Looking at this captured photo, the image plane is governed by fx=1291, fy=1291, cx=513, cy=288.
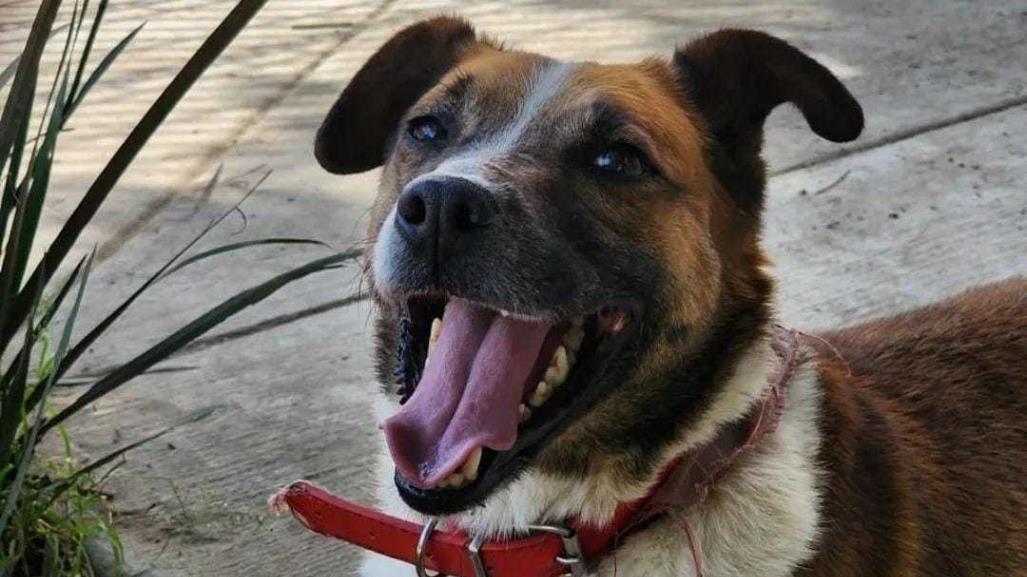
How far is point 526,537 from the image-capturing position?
236 cm

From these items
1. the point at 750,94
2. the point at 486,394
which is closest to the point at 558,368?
the point at 486,394

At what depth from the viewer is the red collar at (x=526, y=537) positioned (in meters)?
2.32

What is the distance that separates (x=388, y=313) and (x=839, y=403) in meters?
0.90

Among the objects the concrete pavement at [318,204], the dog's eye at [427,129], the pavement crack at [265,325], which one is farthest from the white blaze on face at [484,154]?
the pavement crack at [265,325]

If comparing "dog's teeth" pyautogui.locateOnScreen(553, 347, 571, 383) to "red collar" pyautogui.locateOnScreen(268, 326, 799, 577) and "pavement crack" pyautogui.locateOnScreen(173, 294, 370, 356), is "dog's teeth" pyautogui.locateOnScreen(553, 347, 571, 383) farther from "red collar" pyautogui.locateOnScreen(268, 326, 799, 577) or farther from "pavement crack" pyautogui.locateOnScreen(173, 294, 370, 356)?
"pavement crack" pyautogui.locateOnScreen(173, 294, 370, 356)

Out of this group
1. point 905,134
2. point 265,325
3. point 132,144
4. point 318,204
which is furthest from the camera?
point 905,134

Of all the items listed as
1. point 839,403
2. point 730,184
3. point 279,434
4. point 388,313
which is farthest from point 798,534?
point 279,434

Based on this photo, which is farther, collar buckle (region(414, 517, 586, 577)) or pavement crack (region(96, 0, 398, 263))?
pavement crack (region(96, 0, 398, 263))

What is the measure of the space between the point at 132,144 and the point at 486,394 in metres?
0.99

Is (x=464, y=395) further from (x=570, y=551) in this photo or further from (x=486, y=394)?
(x=570, y=551)

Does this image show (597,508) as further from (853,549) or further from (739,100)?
(739,100)

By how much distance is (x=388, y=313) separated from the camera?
2482mm

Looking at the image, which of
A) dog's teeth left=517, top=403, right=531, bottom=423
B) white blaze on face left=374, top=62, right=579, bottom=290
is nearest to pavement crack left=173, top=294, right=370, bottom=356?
white blaze on face left=374, top=62, right=579, bottom=290

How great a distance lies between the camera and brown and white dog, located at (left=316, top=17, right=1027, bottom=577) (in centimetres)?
219
